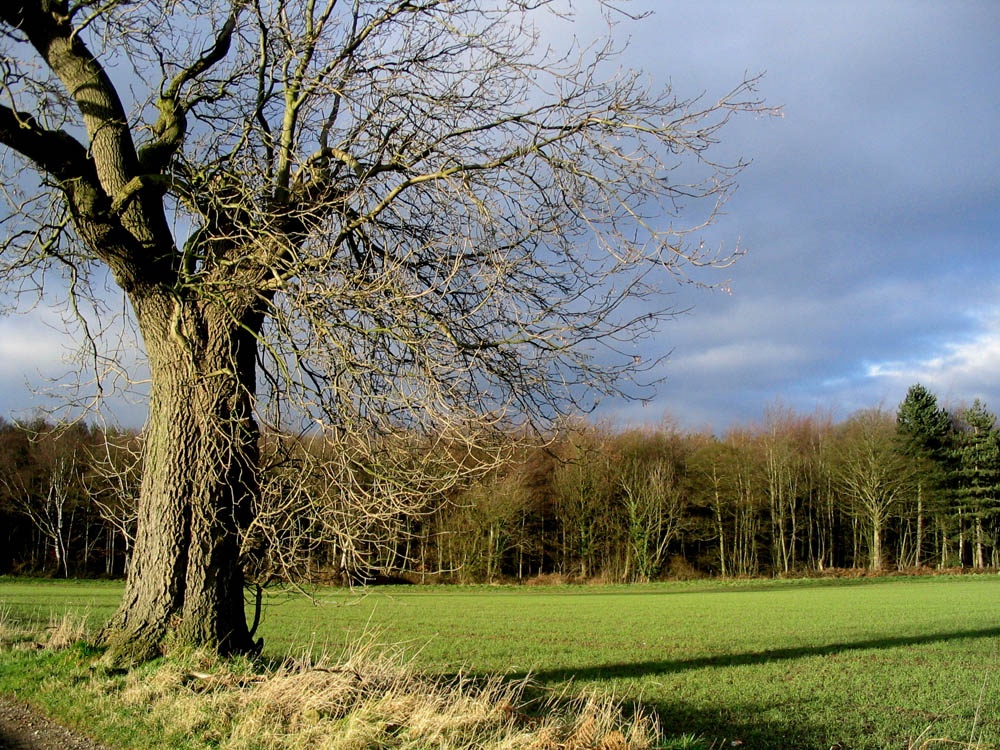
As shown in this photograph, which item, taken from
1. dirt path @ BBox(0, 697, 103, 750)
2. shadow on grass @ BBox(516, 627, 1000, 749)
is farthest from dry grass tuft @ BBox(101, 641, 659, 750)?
shadow on grass @ BBox(516, 627, 1000, 749)

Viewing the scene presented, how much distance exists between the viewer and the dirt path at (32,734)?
5.17 meters

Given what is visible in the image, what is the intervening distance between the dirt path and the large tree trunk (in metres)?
0.96

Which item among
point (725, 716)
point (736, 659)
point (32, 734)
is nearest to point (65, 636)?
point (32, 734)

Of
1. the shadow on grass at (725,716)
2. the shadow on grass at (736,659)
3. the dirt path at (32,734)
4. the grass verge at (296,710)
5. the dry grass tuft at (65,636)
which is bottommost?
the shadow on grass at (736,659)

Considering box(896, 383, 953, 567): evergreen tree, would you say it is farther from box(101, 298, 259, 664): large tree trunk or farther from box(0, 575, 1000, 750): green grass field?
box(101, 298, 259, 664): large tree trunk

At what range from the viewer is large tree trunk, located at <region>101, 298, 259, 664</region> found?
7.09 m

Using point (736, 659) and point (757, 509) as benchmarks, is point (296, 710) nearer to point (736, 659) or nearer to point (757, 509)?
point (736, 659)

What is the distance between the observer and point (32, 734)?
Answer: 546cm

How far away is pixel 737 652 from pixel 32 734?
1635 centimetres

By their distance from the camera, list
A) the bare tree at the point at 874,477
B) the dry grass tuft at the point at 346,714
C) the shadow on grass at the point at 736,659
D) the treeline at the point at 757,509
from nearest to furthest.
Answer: the dry grass tuft at the point at 346,714 → the shadow on grass at the point at 736,659 → the treeline at the point at 757,509 → the bare tree at the point at 874,477

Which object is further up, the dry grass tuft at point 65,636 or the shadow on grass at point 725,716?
the dry grass tuft at point 65,636

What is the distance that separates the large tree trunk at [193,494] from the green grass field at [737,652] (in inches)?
41.4

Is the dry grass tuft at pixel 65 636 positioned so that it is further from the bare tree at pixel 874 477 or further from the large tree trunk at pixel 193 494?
the bare tree at pixel 874 477

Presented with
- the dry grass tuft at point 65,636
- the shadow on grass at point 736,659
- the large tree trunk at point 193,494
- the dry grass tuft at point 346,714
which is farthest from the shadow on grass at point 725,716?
the dry grass tuft at point 65,636
